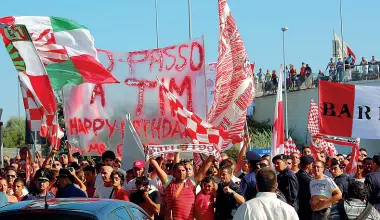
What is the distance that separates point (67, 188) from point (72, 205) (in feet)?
10.1

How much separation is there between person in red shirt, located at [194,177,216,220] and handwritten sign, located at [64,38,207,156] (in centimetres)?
491

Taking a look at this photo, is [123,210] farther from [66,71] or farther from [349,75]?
[349,75]

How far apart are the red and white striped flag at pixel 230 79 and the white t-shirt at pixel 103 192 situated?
385 cm

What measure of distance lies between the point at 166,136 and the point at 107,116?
1522 mm

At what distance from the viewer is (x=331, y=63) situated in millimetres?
38812

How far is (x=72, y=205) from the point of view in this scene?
7590mm

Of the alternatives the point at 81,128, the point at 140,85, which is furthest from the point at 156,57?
the point at 81,128

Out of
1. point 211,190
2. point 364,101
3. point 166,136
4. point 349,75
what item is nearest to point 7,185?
point 211,190

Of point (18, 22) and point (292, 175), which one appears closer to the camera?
point (292, 175)

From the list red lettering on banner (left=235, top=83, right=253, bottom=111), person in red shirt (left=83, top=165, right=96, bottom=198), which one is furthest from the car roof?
red lettering on banner (left=235, top=83, right=253, bottom=111)

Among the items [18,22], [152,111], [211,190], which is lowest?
[211,190]

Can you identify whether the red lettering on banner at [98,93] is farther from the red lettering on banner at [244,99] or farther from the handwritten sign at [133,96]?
the red lettering on banner at [244,99]

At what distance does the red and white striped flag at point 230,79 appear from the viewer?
1488 cm

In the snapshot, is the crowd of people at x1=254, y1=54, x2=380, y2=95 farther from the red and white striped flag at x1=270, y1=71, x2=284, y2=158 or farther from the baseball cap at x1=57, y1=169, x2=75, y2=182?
the baseball cap at x1=57, y1=169, x2=75, y2=182
